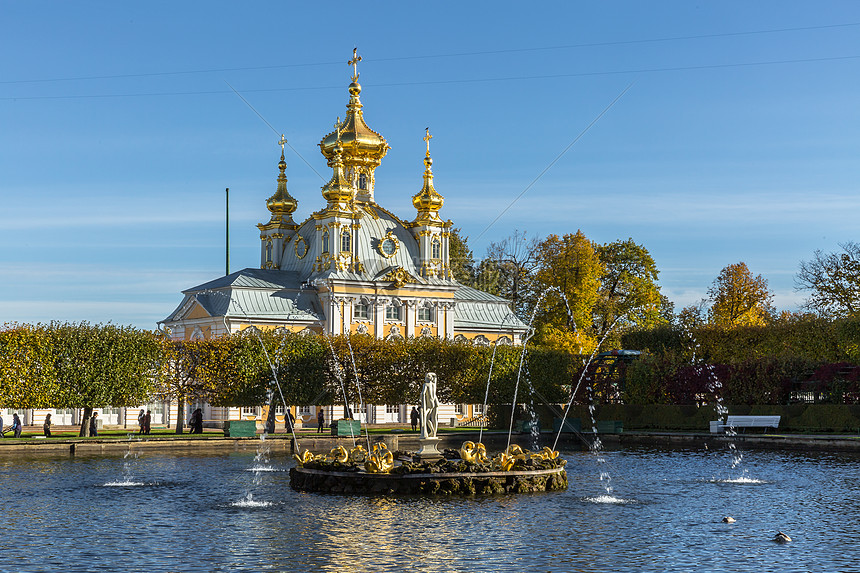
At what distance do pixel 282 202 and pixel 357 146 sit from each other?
7521 mm

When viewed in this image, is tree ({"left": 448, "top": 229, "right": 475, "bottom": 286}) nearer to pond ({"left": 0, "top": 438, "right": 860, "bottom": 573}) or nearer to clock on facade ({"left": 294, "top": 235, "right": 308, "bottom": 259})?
clock on facade ({"left": 294, "top": 235, "right": 308, "bottom": 259})

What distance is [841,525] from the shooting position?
2075 centimetres

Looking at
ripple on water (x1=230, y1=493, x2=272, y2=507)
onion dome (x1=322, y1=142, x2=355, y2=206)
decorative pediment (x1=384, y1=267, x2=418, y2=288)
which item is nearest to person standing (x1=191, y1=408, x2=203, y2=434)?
ripple on water (x1=230, y1=493, x2=272, y2=507)

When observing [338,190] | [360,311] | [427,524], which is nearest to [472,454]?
[427,524]

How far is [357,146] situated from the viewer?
85438 millimetres

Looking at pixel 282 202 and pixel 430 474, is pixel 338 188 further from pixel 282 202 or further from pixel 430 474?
pixel 430 474

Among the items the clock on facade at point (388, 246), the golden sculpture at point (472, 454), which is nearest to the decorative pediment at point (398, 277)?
the clock on facade at point (388, 246)

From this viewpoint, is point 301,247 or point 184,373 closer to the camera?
point 184,373

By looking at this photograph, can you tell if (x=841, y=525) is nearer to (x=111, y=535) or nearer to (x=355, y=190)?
(x=111, y=535)

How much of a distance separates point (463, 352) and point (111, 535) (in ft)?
142

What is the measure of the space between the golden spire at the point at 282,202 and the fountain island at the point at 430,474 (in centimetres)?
6074

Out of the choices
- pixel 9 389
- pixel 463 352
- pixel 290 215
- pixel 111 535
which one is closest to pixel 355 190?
pixel 290 215

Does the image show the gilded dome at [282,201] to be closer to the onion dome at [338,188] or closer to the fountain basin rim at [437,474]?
the onion dome at [338,188]

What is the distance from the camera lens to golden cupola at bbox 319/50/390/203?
280ft
